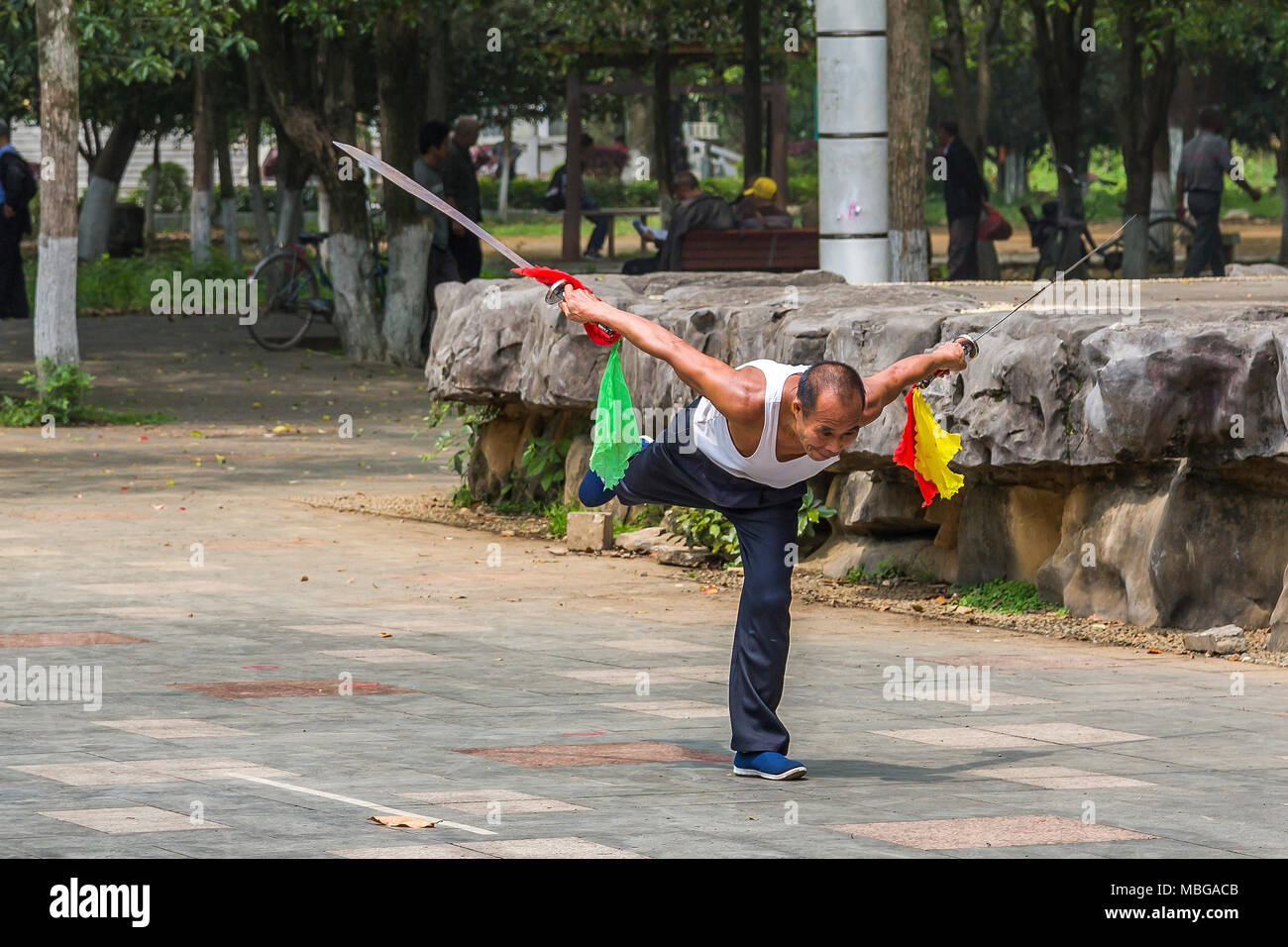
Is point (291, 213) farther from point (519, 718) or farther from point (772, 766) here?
point (772, 766)

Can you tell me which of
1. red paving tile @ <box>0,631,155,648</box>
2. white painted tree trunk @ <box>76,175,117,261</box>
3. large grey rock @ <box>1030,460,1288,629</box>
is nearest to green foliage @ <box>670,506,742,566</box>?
large grey rock @ <box>1030,460,1288,629</box>

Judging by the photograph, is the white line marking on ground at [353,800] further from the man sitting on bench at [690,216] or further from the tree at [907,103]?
the man sitting on bench at [690,216]

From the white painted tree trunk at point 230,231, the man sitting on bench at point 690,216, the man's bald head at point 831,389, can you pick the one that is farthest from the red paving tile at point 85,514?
the white painted tree trunk at point 230,231

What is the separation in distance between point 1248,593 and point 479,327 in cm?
504

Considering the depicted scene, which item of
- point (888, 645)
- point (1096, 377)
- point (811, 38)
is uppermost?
point (811, 38)

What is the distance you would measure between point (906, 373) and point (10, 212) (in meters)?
15.0

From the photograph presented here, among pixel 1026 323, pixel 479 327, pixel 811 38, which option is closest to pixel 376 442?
pixel 479 327

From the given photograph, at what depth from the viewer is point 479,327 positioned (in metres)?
12.5

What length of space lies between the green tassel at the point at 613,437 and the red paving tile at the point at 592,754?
840mm

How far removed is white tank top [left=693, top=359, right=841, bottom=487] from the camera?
6.30m

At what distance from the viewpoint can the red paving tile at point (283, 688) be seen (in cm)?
768

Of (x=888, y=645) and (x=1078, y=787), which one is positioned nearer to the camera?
(x=1078, y=787)

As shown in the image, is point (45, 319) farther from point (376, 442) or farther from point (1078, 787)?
point (1078, 787)

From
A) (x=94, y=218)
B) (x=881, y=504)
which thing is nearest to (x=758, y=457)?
(x=881, y=504)
